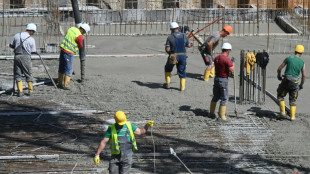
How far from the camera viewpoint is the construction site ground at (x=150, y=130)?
30.9ft

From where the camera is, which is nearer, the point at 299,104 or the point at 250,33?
the point at 299,104

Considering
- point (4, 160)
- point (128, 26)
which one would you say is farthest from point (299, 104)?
point (128, 26)

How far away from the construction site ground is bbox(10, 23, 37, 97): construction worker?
0.58 m

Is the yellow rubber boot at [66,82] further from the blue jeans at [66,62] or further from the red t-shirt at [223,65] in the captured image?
the red t-shirt at [223,65]

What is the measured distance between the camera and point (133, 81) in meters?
15.2

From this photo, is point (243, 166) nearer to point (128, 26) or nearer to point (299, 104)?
point (299, 104)

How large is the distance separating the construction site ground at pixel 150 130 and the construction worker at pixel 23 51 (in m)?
0.58

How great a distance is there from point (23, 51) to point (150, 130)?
401 centimetres

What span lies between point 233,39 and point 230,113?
11.5m

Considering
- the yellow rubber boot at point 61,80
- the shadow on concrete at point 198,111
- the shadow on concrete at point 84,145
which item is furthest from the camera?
the yellow rubber boot at point 61,80

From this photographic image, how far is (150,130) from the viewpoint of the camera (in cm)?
1105

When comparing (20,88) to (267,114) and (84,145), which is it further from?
(267,114)

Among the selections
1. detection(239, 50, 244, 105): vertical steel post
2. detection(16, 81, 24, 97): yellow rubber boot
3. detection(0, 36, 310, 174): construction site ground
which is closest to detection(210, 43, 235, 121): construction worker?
detection(0, 36, 310, 174): construction site ground

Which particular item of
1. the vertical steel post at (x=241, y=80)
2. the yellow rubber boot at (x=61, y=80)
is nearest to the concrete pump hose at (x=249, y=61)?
the vertical steel post at (x=241, y=80)
